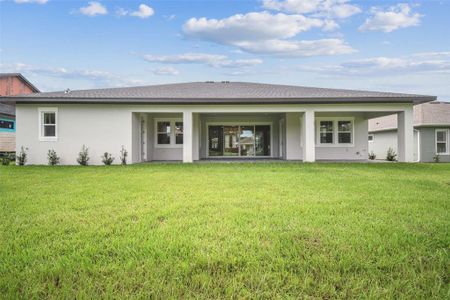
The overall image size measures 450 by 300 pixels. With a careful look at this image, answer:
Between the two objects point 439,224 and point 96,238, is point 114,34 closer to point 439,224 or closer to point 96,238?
point 96,238

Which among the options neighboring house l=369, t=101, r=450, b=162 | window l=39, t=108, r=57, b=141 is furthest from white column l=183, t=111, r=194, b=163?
neighboring house l=369, t=101, r=450, b=162

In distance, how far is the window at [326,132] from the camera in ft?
54.4

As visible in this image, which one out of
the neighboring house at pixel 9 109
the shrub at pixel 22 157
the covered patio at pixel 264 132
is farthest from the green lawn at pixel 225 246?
the neighboring house at pixel 9 109

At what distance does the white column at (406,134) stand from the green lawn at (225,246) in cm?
869

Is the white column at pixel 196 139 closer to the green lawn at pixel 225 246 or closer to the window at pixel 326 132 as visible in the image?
the window at pixel 326 132

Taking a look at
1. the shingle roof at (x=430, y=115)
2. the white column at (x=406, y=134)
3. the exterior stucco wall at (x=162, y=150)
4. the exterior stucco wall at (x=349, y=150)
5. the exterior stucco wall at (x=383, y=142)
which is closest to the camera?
the white column at (x=406, y=134)

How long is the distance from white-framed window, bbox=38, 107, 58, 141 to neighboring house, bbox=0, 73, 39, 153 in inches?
101

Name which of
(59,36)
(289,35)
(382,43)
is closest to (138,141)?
(59,36)

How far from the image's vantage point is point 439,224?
393cm

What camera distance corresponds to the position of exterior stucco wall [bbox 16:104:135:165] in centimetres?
1366

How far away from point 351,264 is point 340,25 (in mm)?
16835

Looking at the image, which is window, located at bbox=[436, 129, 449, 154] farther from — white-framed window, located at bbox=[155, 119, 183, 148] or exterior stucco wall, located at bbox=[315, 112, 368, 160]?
white-framed window, located at bbox=[155, 119, 183, 148]

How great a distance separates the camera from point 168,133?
17.0 metres

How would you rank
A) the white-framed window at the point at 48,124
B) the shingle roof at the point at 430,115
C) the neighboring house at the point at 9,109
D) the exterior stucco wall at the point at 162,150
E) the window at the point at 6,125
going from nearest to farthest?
the white-framed window at the point at 48,124 < the exterior stucco wall at the point at 162,150 < the shingle roof at the point at 430,115 < the neighboring house at the point at 9,109 < the window at the point at 6,125
